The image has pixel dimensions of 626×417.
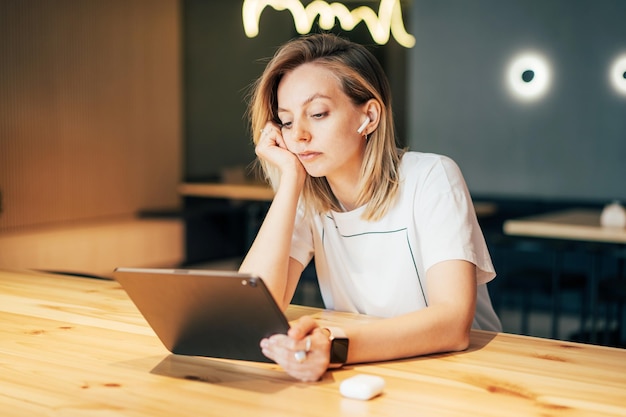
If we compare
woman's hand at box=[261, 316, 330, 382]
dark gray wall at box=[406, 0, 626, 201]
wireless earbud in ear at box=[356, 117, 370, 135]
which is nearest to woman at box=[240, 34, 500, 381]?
wireless earbud in ear at box=[356, 117, 370, 135]

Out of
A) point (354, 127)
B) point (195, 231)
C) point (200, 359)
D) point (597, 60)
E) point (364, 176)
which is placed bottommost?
point (195, 231)

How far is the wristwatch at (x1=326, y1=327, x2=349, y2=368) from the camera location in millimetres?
1228

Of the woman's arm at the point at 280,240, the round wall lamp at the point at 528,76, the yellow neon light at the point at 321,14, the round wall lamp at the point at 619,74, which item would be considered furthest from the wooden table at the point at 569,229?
the woman's arm at the point at 280,240

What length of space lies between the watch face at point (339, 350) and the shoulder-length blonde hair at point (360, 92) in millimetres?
580

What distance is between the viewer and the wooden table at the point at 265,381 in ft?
3.47

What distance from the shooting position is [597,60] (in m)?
5.58

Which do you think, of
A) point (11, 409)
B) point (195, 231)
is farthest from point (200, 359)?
point (195, 231)

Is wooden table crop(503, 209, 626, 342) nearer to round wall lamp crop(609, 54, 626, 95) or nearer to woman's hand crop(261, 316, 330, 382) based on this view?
round wall lamp crop(609, 54, 626, 95)

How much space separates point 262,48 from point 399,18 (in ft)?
10.8

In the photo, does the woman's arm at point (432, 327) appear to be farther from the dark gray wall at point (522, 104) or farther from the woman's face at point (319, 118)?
the dark gray wall at point (522, 104)

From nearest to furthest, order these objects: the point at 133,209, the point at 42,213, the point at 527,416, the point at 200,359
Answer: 1. the point at 527,416
2. the point at 200,359
3. the point at 42,213
4. the point at 133,209

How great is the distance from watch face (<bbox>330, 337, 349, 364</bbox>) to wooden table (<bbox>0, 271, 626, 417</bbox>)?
22 millimetres

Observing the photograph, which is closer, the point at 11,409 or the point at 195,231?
the point at 11,409

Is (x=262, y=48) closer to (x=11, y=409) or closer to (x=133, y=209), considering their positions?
(x=133, y=209)
